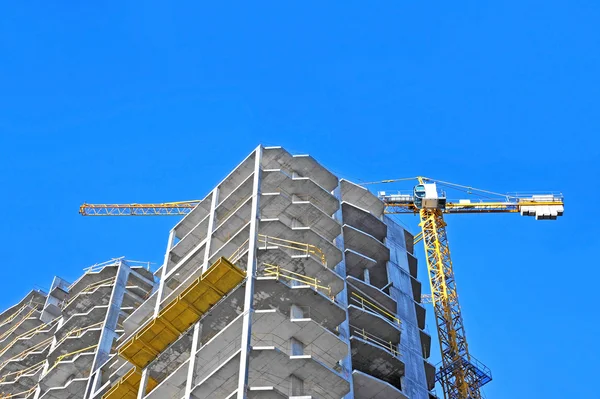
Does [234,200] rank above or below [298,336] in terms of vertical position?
above

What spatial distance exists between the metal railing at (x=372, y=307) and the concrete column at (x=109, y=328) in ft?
58.2

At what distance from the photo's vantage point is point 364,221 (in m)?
65.2

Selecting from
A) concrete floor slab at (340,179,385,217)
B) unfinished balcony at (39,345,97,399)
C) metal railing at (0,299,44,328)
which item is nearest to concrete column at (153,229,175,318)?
unfinished balcony at (39,345,97,399)

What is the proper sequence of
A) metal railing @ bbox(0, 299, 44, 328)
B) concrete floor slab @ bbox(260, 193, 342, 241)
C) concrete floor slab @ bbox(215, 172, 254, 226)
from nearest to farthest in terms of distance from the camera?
concrete floor slab @ bbox(260, 193, 342, 241) → concrete floor slab @ bbox(215, 172, 254, 226) → metal railing @ bbox(0, 299, 44, 328)

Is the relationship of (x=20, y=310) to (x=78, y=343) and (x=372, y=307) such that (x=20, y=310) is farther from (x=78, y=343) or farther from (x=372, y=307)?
(x=372, y=307)

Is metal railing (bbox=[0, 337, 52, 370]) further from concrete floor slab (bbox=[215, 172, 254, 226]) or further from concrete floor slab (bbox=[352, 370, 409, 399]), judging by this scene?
concrete floor slab (bbox=[352, 370, 409, 399])

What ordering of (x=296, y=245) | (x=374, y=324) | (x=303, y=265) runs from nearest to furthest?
1. (x=303, y=265)
2. (x=374, y=324)
3. (x=296, y=245)

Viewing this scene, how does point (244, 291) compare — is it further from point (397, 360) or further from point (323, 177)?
point (323, 177)

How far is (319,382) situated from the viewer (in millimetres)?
47594

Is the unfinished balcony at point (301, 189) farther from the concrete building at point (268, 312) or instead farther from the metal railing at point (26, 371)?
the metal railing at point (26, 371)

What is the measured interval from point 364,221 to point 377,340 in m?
11.3

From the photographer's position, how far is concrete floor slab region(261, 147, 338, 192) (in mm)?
64750

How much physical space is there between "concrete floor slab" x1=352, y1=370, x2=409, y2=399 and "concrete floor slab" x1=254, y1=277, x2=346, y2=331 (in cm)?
313

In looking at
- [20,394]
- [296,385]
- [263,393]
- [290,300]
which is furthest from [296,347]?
[20,394]
